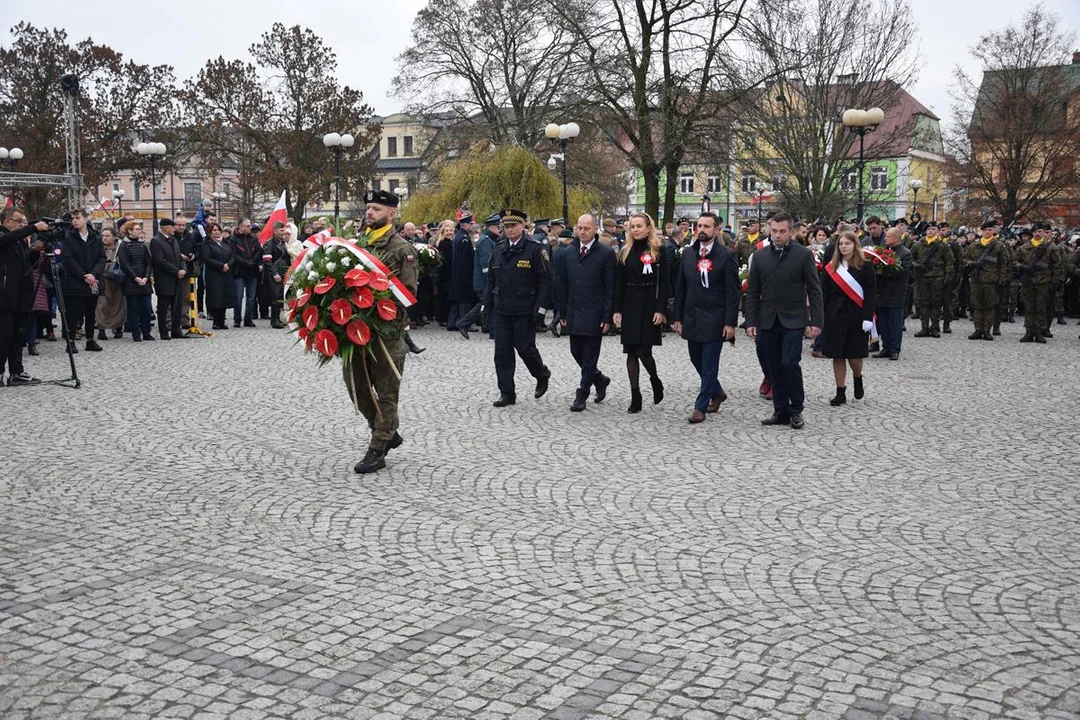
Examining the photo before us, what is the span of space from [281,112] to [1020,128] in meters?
37.9

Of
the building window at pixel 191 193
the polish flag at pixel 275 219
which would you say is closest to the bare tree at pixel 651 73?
the polish flag at pixel 275 219

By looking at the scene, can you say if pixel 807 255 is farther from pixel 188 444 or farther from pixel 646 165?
pixel 646 165

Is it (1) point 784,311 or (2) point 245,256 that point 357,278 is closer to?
(1) point 784,311

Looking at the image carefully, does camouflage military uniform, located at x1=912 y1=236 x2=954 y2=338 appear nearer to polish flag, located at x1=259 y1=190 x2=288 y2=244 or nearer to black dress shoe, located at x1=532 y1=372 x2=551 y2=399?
black dress shoe, located at x1=532 y1=372 x2=551 y2=399

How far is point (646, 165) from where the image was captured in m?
36.0

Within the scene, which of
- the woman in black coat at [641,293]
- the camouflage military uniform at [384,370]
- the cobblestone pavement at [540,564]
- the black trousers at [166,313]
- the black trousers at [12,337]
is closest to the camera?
the cobblestone pavement at [540,564]

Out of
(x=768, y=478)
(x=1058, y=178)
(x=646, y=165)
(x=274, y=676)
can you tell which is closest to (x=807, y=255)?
(x=768, y=478)

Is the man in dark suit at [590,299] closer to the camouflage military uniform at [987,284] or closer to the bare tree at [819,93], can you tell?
the camouflage military uniform at [987,284]

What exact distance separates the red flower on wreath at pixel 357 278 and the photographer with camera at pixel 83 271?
32.3 ft

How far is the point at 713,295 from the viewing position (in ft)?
34.9

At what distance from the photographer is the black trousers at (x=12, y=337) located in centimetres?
1230

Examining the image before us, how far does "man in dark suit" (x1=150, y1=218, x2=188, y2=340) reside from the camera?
59.4ft

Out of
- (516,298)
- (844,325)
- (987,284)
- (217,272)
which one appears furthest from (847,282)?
(217,272)

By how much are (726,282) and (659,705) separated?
691 cm
